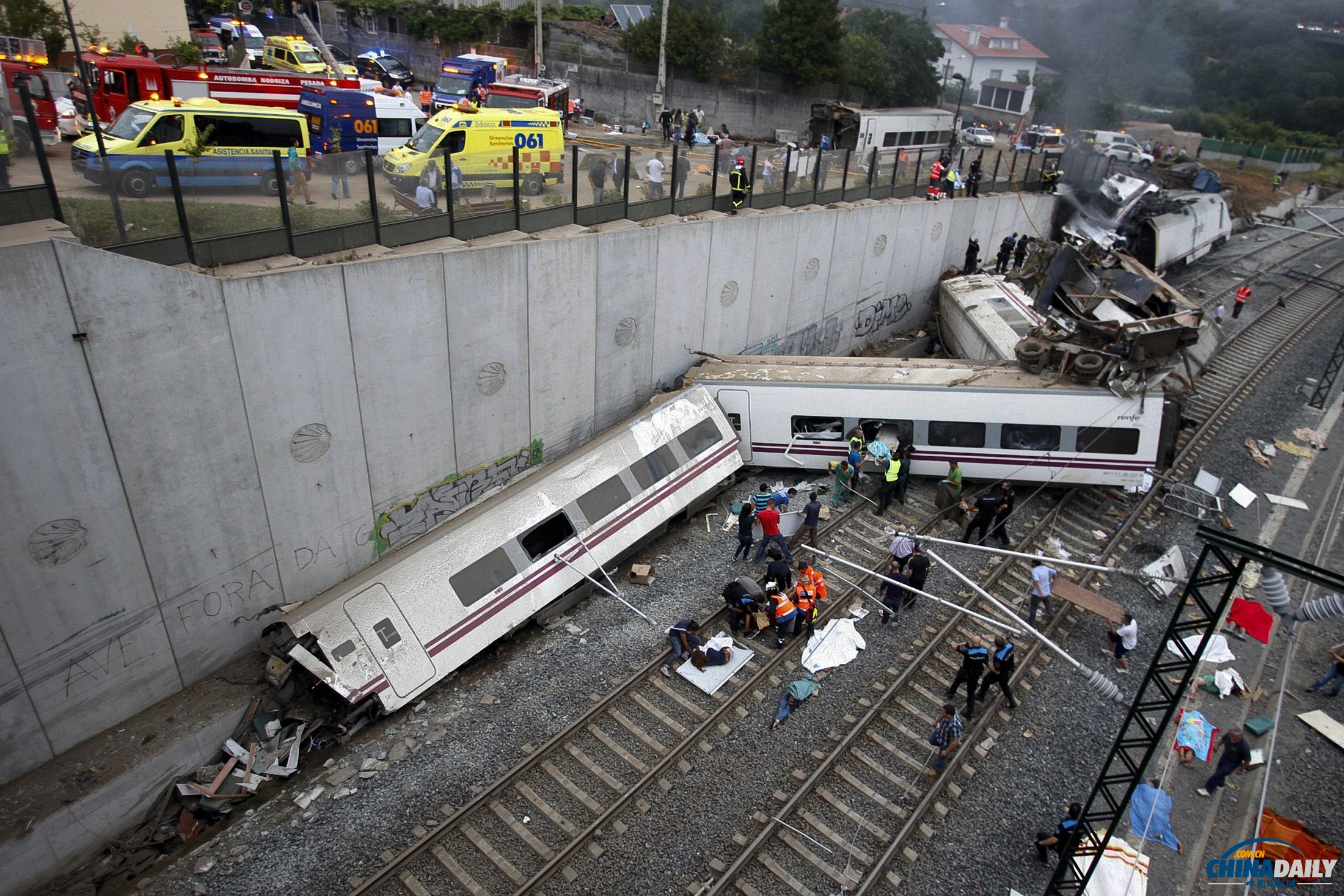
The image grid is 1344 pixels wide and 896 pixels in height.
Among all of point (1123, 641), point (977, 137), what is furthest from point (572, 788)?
point (977, 137)

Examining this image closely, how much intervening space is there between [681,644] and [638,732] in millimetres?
1656

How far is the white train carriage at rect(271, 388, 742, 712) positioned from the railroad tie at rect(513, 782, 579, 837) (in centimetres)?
243

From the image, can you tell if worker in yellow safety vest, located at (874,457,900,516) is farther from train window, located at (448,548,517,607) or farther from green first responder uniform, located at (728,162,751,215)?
train window, located at (448,548,517,607)

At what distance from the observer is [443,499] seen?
46.3ft

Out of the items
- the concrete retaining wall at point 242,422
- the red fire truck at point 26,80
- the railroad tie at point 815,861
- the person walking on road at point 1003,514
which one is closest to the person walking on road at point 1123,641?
the person walking on road at point 1003,514

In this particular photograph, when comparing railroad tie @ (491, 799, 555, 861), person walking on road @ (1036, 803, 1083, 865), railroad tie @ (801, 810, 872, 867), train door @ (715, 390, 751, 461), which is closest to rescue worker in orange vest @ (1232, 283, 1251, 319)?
train door @ (715, 390, 751, 461)

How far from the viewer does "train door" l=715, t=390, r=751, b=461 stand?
16938mm

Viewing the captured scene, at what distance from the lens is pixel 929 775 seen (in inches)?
418

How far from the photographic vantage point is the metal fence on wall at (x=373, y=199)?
9.27 metres

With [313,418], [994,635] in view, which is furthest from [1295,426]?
[313,418]

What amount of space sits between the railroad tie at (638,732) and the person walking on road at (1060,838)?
4.79 meters

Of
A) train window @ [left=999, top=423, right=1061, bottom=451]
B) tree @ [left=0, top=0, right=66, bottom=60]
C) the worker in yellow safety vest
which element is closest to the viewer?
the worker in yellow safety vest

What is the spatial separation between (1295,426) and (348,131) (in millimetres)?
27652

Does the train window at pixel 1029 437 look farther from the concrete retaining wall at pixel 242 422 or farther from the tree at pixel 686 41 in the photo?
the tree at pixel 686 41
